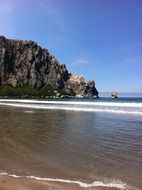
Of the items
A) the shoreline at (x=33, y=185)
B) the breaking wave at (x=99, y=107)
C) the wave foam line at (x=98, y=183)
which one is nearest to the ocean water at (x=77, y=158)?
the wave foam line at (x=98, y=183)

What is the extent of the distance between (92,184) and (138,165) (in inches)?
111

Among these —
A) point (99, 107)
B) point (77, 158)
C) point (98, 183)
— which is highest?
point (99, 107)

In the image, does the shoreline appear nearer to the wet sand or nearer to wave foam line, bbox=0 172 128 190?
the wet sand

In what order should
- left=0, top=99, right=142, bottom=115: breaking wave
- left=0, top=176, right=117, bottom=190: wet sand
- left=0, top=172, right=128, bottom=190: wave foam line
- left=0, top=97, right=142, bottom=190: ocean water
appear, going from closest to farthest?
left=0, top=176, right=117, bottom=190: wet sand < left=0, top=172, right=128, bottom=190: wave foam line < left=0, top=97, right=142, bottom=190: ocean water < left=0, top=99, right=142, bottom=115: breaking wave

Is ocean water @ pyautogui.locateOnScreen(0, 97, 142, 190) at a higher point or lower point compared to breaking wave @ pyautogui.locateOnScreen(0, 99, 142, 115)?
lower

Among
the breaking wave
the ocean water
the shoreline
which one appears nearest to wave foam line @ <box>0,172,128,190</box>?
the ocean water

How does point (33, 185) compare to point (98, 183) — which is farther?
point (98, 183)

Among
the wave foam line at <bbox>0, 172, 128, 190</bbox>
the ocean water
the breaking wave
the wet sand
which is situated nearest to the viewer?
the wet sand

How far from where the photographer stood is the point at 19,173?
10062 millimetres

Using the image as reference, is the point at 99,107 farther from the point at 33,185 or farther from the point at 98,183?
the point at 33,185

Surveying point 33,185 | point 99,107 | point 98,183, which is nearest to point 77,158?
point 98,183

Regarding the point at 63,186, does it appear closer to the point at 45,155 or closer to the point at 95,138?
the point at 45,155

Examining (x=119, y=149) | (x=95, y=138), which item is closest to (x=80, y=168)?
(x=119, y=149)

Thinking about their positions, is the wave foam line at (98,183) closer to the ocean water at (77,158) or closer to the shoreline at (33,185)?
the ocean water at (77,158)
